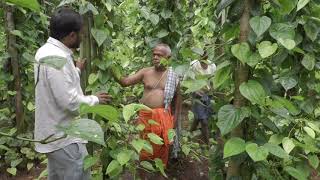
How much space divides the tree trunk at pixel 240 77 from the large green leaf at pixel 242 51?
52 millimetres

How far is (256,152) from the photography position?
1557 millimetres

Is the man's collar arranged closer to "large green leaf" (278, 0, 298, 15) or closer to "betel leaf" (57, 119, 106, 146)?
"large green leaf" (278, 0, 298, 15)

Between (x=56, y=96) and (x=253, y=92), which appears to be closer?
(x=253, y=92)

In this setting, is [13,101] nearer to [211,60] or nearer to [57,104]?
[57,104]

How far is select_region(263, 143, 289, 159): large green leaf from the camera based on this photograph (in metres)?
1.58

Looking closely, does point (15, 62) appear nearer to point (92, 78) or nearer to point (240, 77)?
point (92, 78)

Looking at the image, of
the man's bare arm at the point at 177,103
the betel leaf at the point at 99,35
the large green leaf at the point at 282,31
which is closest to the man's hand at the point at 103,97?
the betel leaf at the point at 99,35

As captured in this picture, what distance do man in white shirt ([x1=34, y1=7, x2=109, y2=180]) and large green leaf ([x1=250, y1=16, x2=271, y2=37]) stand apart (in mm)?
916

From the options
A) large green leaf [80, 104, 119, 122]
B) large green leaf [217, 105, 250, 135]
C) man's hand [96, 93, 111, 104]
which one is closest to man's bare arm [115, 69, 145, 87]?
man's hand [96, 93, 111, 104]

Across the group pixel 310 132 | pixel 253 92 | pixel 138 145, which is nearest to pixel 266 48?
pixel 253 92

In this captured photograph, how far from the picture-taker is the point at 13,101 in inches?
158

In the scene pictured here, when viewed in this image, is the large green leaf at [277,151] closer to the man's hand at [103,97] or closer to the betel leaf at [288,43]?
the betel leaf at [288,43]

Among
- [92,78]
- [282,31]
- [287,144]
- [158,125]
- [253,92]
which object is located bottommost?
[158,125]

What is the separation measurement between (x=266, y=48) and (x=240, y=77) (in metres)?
0.17
